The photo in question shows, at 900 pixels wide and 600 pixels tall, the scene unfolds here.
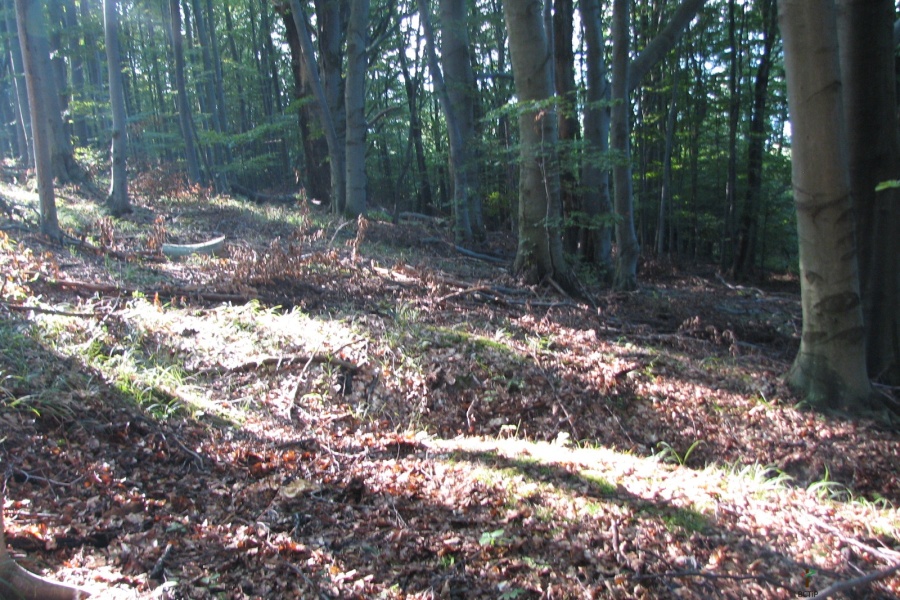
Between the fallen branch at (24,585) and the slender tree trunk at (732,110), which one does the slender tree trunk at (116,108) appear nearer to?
the fallen branch at (24,585)

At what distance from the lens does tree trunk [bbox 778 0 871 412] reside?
5.26 m

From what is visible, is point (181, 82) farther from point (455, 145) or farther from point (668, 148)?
point (668, 148)

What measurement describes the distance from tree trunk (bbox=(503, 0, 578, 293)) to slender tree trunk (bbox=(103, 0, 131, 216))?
27.8ft

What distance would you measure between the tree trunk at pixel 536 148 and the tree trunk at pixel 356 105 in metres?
6.73

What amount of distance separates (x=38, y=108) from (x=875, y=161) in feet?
33.1

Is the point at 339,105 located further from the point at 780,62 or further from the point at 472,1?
the point at 780,62

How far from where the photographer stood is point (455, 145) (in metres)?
13.3

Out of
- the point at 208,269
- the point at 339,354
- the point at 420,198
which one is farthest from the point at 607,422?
the point at 420,198

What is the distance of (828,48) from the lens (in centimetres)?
522

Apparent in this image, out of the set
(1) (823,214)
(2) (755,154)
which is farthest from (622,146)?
(2) (755,154)

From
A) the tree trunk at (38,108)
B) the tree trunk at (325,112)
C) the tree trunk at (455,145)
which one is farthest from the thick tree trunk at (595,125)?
the tree trunk at (38,108)

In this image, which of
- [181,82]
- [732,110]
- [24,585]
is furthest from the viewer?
[181,82]

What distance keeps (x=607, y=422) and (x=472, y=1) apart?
53.8 ft

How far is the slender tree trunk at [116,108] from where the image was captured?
12500 millimetres
